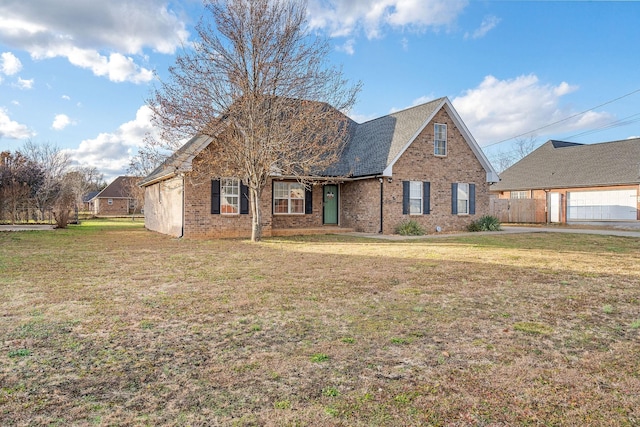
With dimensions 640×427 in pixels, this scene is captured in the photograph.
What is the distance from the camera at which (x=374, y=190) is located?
1770 centimetres

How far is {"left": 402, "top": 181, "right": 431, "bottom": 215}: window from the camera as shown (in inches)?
705

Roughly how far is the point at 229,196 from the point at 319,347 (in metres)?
13.1

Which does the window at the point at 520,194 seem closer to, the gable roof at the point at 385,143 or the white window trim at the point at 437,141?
the gable roof at the point at 385,143

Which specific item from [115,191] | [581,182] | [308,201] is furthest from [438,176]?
[115,191]

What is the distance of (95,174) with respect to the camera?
6800 centimetres

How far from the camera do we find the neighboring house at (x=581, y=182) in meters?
25.3

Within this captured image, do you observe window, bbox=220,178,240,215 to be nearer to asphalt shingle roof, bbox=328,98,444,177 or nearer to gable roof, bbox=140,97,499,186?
gable roof, bbox=140,97,499,186

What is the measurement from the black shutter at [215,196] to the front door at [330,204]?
542 centimetres

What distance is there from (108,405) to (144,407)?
26 centimetres

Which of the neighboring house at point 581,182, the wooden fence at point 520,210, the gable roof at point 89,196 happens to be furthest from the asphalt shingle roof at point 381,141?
the gable roof at point 89,196

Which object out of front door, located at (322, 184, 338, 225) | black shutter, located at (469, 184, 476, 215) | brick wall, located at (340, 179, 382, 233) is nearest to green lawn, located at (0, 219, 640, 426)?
brick wall, located at (340, 179, 382, 233)

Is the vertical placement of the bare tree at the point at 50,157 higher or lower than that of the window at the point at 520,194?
higher

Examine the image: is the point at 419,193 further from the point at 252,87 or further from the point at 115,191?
the point at 115,191

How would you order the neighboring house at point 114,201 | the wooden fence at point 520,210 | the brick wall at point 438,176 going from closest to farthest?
1. the brick wall at point 438,176
2. the wooden fence at point 520,210
3. the neighboring house at point 114,201
